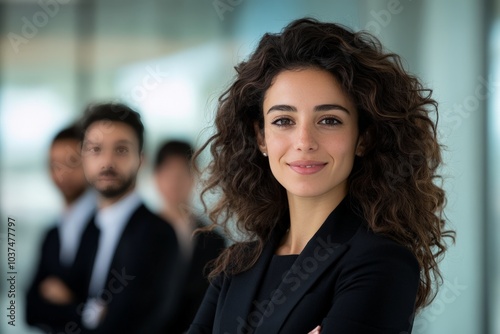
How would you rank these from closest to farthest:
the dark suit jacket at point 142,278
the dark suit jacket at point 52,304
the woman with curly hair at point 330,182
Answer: the woman with curly hair at point 330,182 → the dark suit jacket at point 142,278 → the dark suit jacket at point 52,304

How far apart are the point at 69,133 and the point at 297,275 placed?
11.4 feet

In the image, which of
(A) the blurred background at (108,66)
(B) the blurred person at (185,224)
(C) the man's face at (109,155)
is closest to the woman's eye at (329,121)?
(B) the blurred person at (185,224)

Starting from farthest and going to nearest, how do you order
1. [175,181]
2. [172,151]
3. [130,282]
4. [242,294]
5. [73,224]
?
[172,151], [73,224], [175,181], [130,282], [242,294]

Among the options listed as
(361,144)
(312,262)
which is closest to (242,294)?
(312,262)

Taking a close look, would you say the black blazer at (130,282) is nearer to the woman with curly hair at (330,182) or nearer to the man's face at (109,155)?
the man's face at (109,155)

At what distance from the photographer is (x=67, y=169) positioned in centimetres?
484

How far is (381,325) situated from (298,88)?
61 centimetres

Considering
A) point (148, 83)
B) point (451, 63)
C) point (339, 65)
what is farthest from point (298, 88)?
point (148, 83)

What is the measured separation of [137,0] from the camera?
17.6ft

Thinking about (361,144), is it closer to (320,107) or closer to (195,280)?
(320,107)

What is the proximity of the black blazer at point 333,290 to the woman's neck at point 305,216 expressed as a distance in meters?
0.03

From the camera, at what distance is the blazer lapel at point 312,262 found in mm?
1802

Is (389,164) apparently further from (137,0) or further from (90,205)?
(137,0)

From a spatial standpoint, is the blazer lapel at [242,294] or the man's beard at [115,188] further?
the man's beard at [115,188]
